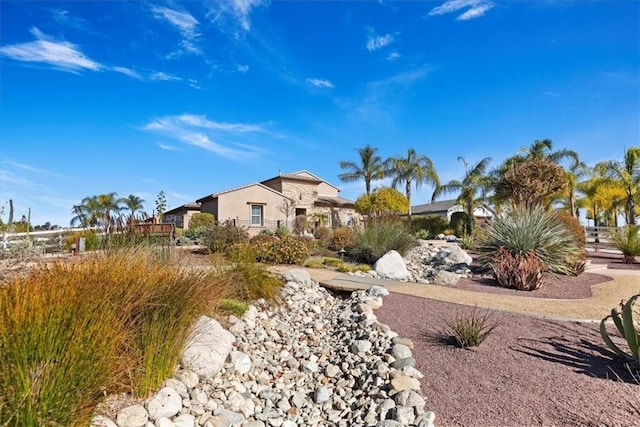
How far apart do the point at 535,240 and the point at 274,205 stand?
21.7 metres

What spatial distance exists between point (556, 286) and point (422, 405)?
7064 millimetres

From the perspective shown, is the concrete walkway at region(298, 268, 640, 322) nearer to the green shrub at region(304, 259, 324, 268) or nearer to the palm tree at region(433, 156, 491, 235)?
the green shrub at region(304, 259, 324, 268)

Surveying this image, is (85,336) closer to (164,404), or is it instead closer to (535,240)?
(164,404)

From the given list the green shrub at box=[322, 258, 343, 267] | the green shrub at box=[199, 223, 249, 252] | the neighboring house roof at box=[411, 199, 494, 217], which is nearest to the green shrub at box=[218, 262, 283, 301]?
the green shrub at box=[322, 258, 343, 267]

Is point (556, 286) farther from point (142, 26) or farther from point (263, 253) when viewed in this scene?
point (142, 26)

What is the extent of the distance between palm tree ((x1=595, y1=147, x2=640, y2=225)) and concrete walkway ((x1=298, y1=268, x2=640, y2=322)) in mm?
17508

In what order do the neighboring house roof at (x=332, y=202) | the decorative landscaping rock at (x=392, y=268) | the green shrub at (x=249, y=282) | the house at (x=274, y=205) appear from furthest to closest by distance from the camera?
the neighboring house roof at (x=332, y=202) → the house at (x=274, y=205) → the decorative landscaping rock at (x=392, y=268) → the green shrub at (x=249, y=282)

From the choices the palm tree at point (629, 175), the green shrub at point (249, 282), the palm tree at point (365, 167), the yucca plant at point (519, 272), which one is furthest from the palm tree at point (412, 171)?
the green shrub at point (249, 282)

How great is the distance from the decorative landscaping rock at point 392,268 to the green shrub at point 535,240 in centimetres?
237

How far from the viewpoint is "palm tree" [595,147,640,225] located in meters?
22.6

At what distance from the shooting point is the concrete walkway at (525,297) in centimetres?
599

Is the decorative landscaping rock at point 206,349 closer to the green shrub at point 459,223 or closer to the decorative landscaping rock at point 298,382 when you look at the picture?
the decorative landscaping rock at point 298,382

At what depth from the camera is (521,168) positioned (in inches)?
579

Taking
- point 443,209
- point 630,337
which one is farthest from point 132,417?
point 443,209
